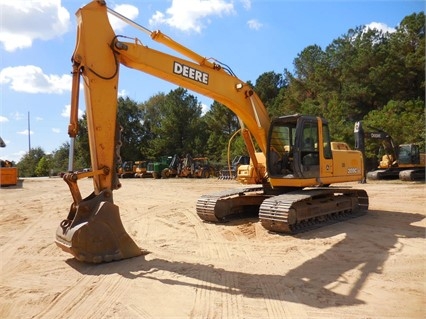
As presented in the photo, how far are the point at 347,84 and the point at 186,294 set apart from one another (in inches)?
1521

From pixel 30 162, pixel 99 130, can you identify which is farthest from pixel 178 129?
pixel 99 130

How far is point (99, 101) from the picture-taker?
5906mm

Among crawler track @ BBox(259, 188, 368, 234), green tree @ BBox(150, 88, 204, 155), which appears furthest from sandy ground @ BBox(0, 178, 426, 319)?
green tree @ BBox(150, 88, 204, 155)

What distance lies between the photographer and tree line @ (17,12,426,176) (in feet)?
108

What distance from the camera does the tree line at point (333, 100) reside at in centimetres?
3284

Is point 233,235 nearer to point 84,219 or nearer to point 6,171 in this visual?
point 84,219

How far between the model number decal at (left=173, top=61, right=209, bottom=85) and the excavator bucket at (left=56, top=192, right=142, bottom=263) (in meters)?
2.56

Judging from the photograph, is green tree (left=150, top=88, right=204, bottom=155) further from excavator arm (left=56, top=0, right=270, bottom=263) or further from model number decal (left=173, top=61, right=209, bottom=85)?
excavator arm (left=56, top=0, right=270, bottom=263)

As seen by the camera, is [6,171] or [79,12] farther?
[6,171]

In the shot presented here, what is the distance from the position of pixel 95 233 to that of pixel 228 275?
1.96 metres

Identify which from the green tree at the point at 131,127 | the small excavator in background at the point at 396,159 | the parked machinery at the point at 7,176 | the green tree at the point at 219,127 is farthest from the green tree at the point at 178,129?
the small excavator in background at the point at 396,159

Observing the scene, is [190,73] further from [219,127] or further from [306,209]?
[219,127]

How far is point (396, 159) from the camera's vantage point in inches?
870

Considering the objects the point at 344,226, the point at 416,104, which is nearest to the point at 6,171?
the point at 344,226
